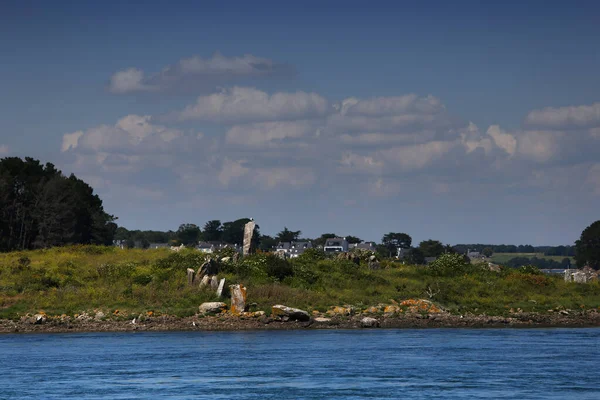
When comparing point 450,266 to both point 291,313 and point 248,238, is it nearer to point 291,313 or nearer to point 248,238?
point 248,238

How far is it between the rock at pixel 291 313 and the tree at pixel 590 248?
111126 millimetres

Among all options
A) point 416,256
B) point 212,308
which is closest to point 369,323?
point 212,308

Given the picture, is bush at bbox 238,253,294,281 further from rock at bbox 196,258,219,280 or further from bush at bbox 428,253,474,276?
bush at bbox 428,253,474,276

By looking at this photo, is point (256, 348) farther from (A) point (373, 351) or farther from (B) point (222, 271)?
(B) point (222, 271)

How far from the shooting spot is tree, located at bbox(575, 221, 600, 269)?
16150cm

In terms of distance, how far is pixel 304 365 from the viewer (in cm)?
4241

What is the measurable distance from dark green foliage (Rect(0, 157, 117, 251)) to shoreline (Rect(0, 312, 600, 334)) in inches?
1881

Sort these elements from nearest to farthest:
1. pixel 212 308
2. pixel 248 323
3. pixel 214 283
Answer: pixel 248 323, pixel 212 308, pixel 214 283

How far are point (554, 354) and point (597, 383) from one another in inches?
373

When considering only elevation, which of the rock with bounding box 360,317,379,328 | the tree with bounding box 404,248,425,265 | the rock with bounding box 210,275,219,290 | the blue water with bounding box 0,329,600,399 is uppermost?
the tree with bounding box 404,248,425,265

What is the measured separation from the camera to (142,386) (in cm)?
3719

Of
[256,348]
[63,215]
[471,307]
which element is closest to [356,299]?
[471,307]

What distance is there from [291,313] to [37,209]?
57961mm

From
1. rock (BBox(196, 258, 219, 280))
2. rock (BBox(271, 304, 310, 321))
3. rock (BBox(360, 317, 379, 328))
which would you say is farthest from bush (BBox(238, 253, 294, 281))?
rock (BBox(360, 317, 379, 328))
